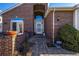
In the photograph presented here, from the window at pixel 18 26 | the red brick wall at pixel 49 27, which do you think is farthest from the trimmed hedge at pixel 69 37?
the window at pixel 18 26

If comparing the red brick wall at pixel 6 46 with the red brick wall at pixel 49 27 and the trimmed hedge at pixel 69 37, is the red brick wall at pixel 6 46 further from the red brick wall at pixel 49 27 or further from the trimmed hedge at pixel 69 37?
the red brick wall at pixel 49 27

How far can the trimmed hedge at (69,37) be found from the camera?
6.85 m

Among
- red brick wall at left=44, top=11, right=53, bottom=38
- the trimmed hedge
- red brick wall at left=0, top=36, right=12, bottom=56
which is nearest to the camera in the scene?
red brick wall at left=0, top=36, right=12, bottom=56

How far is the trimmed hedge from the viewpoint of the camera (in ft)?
22.5

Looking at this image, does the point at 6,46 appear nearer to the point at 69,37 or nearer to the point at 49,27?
the point at 69,37

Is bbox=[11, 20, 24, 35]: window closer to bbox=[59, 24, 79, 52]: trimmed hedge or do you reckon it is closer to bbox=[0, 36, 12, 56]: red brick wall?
bbox=[0, 36, 12, 56]: red brick wall

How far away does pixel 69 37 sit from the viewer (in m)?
7.27

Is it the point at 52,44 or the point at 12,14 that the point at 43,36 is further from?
the point at 12,14

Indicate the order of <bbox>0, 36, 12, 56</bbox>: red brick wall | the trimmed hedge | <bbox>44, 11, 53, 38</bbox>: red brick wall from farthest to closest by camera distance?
<bbox>44, 11, 53, 38</bbox>: red brick wall
the trimmed hedge
<bbox>0, 36, 12, 56</bbox>: red brick wall

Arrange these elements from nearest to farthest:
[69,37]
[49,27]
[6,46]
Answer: [6,46], [69,37], [49,27]

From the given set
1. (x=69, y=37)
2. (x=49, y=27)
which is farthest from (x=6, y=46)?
(x=49, y=27)

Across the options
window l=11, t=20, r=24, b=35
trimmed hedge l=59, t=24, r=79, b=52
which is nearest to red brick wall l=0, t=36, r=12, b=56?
window l=11, t=20, r=24, b=35

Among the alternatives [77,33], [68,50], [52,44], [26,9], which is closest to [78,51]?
[68,50]

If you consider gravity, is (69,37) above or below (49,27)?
below
